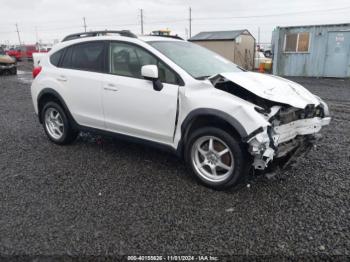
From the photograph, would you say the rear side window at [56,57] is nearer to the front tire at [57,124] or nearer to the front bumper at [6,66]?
Result: the front tire at [57,124]

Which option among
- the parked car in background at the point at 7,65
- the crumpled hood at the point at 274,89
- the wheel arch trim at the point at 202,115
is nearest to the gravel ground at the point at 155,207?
the wheel arch trim at the point at 202,115

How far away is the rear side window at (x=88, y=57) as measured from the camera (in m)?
4.52

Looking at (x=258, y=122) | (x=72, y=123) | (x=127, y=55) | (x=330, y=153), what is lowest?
(x=330, y=153)

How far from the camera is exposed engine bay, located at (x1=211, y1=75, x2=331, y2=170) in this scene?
312cm

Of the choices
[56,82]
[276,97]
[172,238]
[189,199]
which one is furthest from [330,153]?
[56,82]

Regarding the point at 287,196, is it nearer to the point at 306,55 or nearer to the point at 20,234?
the point at 20,234

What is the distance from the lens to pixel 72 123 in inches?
195

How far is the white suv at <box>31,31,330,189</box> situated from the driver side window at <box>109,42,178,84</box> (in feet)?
0.04

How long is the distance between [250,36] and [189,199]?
20.1 meters

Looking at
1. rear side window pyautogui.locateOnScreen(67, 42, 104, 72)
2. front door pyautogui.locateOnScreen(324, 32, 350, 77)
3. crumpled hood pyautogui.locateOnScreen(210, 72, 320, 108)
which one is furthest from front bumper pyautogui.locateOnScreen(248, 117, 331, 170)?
front door pyautogui.locateOnScreen(324, 32, 350, 77)

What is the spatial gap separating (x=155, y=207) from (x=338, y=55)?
1452 centimetres

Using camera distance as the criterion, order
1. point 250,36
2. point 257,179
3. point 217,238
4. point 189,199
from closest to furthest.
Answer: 1. point 217,238
2. point 189,199
3. point 257,179
4. point 250,36

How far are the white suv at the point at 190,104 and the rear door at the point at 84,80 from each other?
0.02 meters

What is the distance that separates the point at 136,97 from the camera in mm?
3980
